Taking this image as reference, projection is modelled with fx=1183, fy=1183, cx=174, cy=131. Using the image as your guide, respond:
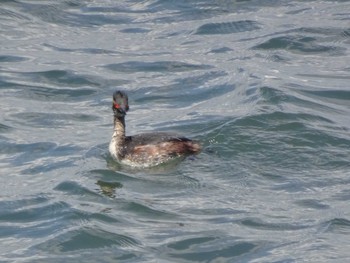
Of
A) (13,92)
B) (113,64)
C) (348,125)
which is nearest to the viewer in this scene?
(348,125)

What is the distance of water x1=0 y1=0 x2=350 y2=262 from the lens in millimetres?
11560

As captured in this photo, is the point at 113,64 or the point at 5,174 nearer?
the point at 5,174

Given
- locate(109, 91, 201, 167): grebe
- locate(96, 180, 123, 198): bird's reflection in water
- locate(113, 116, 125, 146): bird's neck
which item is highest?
locate(113, 116, 125, 146): bird's neck

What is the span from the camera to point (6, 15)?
22.4 m

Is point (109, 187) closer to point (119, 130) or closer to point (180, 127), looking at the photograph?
point (119, 130)

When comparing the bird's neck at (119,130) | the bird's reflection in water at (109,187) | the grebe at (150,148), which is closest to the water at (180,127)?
the bird's reflection in water at (109,187)

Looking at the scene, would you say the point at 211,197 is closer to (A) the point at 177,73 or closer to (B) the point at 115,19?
(A) the point at 177,73

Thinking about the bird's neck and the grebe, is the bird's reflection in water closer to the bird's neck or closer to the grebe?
the grebe

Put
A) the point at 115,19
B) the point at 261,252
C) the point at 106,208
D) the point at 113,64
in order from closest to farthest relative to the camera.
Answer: the point at 261,252, the point at 106,208, the point at 113,64, the point at 115,19

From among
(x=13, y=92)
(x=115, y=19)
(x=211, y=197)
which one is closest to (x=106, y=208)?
(x=211, y=197)

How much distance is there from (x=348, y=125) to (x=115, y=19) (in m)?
7.72

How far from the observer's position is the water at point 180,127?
1156 cm

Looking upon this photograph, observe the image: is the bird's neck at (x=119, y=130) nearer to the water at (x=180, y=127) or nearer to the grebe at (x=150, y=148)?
the grebe at (x=150, y=148)

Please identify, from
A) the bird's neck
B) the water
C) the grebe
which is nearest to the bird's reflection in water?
the water
